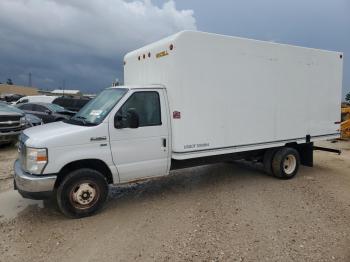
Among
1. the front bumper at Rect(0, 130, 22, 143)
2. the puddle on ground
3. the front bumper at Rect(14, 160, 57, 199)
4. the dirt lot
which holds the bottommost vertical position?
the dirt lot

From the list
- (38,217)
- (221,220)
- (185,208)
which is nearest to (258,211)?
(221,220)

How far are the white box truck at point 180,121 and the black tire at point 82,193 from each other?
17 mm

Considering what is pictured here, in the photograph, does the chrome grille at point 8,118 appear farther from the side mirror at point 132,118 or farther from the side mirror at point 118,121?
the side mirror at point 132,118

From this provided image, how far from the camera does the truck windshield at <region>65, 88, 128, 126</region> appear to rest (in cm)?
593

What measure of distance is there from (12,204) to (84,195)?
6.16ft

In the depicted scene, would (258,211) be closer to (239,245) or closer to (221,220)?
(221,220)

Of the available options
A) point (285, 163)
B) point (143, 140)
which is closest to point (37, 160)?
point (143, 140)

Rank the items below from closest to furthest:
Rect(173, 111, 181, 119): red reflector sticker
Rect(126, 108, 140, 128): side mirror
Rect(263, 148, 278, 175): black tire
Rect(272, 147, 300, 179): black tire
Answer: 1. Rect(126, 108, 140, 128): side mirror
2. Rect(173, 111, 181, 119): red reflector sticker
3. Rect(272, 147, 300, 179): black tire
4. Rect(263, 148, 278, 175): black tire

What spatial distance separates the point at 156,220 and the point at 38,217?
204 centimetres

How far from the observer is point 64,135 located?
5496 millimetres

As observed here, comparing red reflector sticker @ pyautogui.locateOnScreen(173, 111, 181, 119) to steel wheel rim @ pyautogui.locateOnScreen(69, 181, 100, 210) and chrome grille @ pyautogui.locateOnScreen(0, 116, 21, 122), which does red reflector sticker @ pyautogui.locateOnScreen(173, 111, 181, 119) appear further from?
chrome grille @ pyautogui.locateOnScreen(0, 116, 21, 122)

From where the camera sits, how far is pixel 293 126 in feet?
27.0

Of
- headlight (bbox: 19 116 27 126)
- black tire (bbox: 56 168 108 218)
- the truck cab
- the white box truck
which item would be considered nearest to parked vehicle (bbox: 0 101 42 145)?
headlight (bbox: 19 116 27 126)

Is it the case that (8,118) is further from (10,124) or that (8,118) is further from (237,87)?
(237,87)
